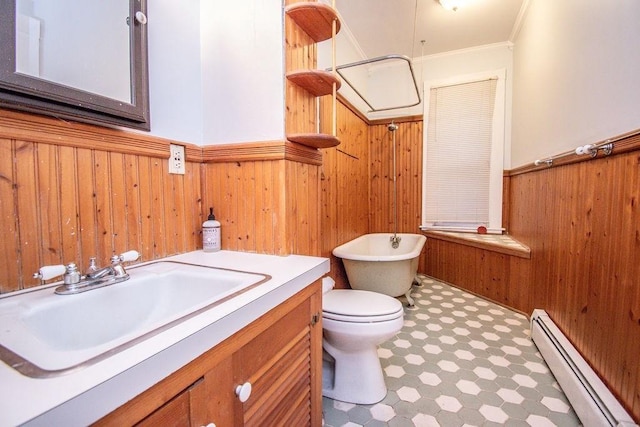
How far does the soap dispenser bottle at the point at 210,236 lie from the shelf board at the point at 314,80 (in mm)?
767

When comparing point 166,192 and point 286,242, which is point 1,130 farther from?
point 286,242

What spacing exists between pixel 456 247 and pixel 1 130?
11.6ft

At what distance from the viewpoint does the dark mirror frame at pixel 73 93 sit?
0.77 metres

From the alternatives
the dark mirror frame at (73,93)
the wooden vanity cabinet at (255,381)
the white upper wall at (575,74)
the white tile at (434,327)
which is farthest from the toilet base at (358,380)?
the white upper wall at (575,74)

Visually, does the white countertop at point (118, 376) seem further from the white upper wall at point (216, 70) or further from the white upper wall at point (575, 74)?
the white upper wall at point (575, 74)

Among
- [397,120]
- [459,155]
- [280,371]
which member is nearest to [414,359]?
[280,371]

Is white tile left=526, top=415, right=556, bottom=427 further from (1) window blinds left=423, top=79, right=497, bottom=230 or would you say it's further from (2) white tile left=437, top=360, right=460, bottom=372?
(1) window blinds left=423, top=79, right=497, bottom=230

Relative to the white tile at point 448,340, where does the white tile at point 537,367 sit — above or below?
below

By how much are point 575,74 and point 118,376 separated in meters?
2.57

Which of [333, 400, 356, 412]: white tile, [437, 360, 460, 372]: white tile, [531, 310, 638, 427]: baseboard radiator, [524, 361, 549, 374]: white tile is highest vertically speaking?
[531, 310, 638, 427]: baseboard radiator

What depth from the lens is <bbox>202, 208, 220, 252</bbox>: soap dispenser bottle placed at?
1.39 metres

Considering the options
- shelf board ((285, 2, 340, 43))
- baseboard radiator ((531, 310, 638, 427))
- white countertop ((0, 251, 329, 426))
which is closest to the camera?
white countertop ((0, 251, 329, 426))

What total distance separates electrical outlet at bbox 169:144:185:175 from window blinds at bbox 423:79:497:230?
10.1ft

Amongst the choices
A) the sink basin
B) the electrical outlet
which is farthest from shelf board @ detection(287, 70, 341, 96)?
the sink basin
